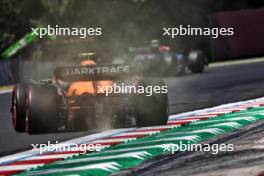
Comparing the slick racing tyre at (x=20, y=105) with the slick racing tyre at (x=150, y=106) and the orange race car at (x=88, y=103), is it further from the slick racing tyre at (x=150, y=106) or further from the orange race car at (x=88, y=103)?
the slick racing tyre at (x=150, y=106)

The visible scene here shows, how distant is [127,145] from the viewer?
10.4 meters

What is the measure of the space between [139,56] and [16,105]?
16505mm

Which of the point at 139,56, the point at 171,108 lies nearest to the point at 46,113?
the point at 171,108

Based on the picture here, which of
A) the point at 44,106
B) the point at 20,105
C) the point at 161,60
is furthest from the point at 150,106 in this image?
the point at 161,60

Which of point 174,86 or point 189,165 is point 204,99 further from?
point 189,165

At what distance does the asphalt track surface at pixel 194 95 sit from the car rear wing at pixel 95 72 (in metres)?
0.94

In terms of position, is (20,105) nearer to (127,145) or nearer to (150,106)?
(150,106)

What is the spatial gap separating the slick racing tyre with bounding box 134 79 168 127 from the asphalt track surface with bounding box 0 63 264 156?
46.1 inches

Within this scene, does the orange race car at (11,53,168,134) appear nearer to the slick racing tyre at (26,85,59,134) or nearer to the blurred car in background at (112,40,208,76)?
the slick racing tyre at (26,85,59,134)

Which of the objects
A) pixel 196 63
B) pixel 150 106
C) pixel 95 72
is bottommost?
pixel 150 106

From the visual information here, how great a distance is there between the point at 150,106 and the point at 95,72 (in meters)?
0.91

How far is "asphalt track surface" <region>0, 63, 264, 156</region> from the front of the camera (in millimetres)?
12008

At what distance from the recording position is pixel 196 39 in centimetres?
4203

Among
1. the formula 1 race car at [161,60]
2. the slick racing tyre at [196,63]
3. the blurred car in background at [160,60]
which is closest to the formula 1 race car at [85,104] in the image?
the blurred car in background at [160,60]
